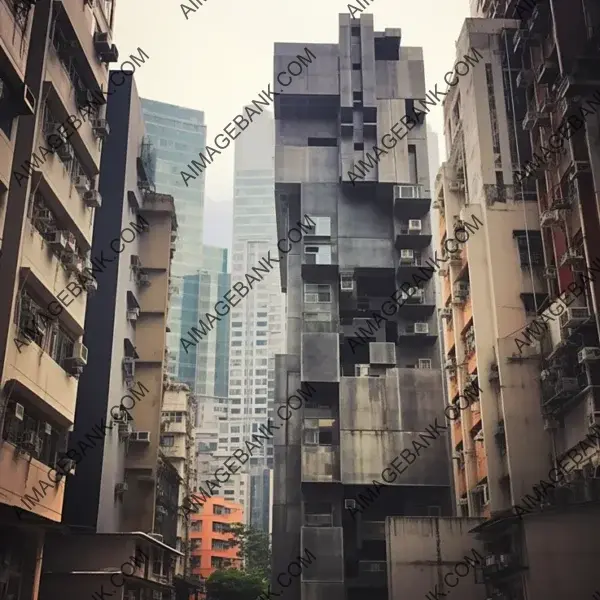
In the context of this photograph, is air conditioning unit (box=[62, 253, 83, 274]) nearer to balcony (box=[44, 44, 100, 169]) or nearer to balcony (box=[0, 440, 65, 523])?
balcony (box=[44, 44, 100, 169])

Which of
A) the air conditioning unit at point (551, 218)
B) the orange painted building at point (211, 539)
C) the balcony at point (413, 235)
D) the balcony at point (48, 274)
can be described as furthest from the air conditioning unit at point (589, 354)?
the orange painted building at point (211, 539)

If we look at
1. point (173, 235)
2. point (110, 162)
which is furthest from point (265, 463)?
point (110, 162)

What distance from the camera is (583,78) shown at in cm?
2312

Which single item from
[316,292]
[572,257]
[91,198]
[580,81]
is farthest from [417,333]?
[91,198]

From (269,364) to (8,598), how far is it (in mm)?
81576

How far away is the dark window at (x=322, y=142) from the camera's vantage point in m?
39.3

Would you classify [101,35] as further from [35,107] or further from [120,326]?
[120,326]

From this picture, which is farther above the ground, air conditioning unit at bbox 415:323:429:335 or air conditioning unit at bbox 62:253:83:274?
air conditioning unit at bbox 415:323:429:335

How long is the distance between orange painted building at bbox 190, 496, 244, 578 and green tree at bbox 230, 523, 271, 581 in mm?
9079

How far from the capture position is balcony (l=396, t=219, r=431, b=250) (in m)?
36.1

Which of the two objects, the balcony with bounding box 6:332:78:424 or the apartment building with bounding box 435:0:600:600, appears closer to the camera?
the balcony with bounding box 6:332:78:424

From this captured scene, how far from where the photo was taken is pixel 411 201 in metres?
36.5

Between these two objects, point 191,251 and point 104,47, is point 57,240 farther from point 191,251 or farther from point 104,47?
point 191,251

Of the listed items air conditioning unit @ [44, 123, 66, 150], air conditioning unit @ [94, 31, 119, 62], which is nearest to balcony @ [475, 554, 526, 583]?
air conditioning unit @ [44, 123, 66, 150]
